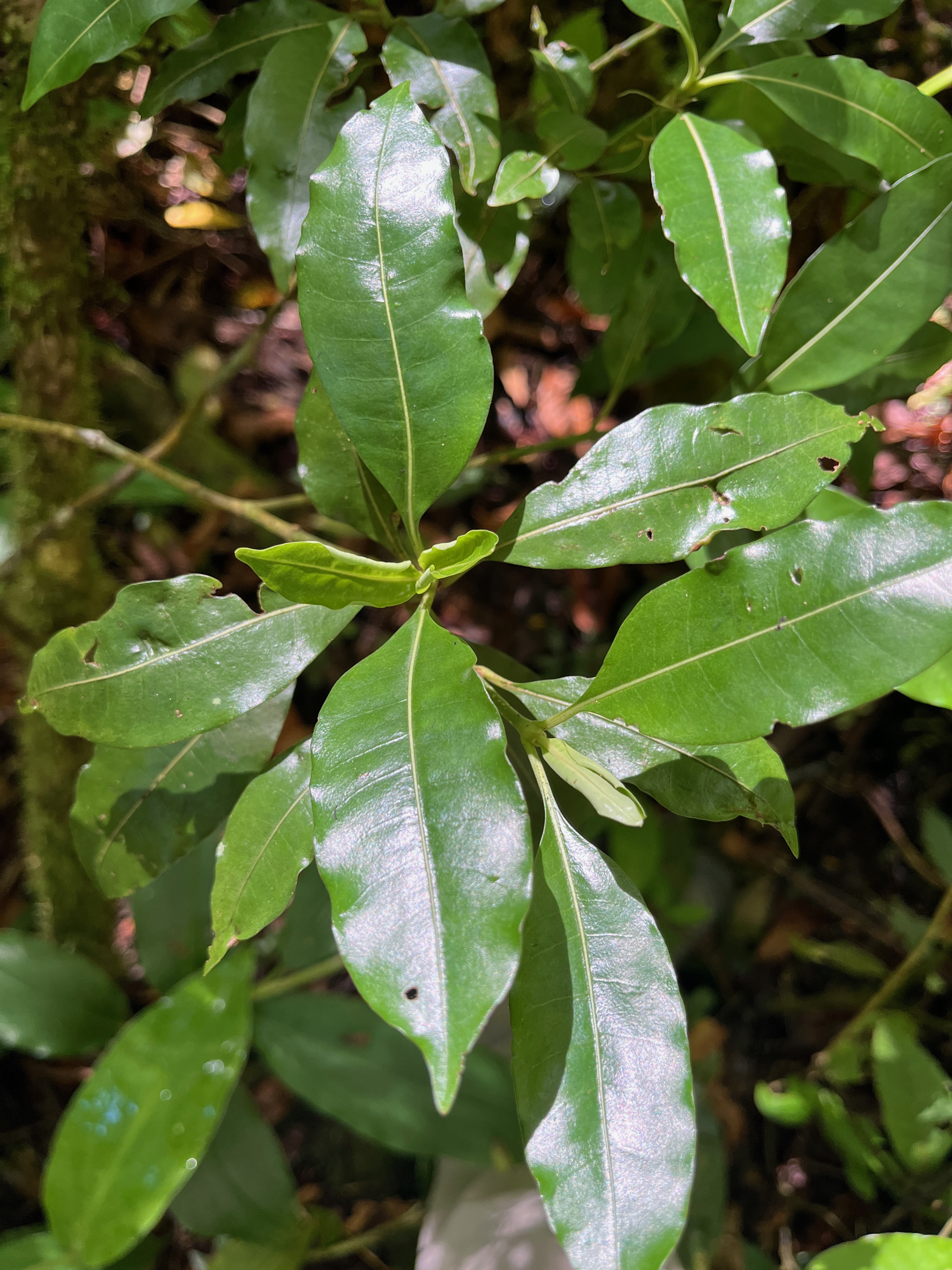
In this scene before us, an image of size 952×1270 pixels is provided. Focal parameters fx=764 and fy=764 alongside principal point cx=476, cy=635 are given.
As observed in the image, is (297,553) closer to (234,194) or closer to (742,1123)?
(234,194)

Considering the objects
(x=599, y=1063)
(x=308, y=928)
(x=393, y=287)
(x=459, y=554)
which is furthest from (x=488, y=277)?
(x=308, y=928)

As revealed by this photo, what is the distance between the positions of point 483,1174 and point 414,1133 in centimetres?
22

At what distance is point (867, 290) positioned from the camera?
0.77 meters

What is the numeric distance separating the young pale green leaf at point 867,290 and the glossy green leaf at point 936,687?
0.31 m

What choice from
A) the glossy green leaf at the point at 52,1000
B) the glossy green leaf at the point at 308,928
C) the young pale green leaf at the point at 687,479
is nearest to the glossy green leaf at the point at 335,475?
the young pale green leaf at the point at 687,479

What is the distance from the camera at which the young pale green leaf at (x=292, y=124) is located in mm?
763

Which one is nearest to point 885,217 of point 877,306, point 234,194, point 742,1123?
point 877,306

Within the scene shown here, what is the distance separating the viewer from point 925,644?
51 cm

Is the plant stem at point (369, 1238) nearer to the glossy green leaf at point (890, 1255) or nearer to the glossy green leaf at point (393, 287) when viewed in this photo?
the glossy green leaf at point (890, 1255)

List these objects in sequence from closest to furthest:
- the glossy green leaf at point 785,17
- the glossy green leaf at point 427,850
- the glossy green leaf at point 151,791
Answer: the glossy green leaf at point 427,850, the glossy green leaf at point 785,17, the glossy green leaf at point 151,791

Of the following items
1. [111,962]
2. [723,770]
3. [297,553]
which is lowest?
[111,962]

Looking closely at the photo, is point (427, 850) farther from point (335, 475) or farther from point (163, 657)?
point (335, 475)

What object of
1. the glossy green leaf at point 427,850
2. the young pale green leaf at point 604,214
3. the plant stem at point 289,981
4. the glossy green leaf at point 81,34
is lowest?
the plant stem at point 289,981

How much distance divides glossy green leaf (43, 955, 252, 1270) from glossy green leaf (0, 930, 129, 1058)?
0.16 m
